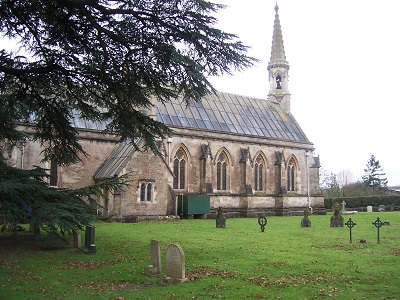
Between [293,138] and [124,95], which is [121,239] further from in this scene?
[293,138]

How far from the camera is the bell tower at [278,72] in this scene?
45.1m

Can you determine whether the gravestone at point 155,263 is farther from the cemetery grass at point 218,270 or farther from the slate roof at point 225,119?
the slate roof at point 225,119

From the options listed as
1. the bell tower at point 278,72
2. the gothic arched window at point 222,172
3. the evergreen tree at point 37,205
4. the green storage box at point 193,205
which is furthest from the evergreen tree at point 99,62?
the bell tower at point 278,72

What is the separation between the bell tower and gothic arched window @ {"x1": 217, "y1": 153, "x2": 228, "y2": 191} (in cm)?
1275

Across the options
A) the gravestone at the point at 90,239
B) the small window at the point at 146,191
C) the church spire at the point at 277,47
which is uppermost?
the church spire at the point at 277,47

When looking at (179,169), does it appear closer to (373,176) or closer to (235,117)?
(235,117)

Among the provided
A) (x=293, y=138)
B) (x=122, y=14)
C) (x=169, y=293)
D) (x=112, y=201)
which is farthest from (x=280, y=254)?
(x=293, y=138)

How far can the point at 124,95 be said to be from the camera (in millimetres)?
12617

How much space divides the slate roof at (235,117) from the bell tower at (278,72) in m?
0.95

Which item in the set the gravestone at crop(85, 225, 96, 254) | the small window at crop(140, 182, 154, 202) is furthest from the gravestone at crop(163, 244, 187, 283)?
the small window at crop(140, 182, 154, 202)

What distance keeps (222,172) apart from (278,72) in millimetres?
15645

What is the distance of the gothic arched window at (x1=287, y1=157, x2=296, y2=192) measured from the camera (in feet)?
132

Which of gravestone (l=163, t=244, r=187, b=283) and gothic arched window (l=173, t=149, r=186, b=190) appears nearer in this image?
gravestone (l=163, t=244, r=187, b=283)

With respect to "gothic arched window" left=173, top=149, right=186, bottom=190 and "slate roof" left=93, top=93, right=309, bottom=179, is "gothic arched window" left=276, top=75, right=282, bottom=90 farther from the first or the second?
"gothic arched window" left=173, top=149, right=186, bottom=190
